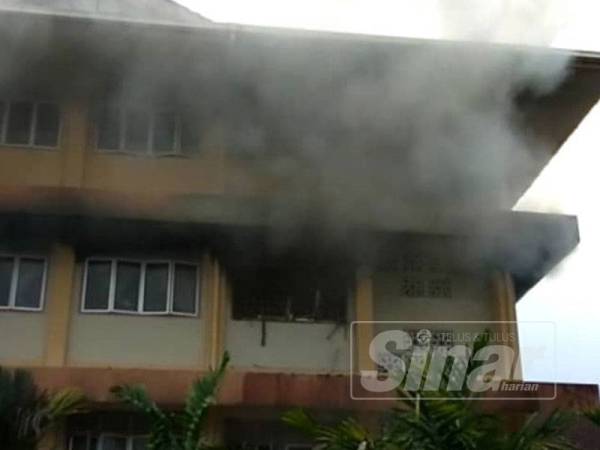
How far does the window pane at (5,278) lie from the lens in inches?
339

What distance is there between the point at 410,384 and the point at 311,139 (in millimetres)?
3654

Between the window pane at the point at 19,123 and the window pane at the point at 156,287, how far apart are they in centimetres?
182

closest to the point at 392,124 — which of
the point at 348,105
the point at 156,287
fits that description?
the point at 348,105

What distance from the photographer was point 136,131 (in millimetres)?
9352

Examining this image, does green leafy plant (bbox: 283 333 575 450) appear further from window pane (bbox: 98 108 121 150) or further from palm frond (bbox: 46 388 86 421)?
window pane (bbox: 98 108 121 150)

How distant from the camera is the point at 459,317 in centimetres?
914

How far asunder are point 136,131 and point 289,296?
2.27 meters

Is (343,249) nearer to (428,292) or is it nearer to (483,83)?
(428,292)

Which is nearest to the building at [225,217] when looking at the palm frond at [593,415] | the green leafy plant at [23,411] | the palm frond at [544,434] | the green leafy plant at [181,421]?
the green leafy plant at [23,411]

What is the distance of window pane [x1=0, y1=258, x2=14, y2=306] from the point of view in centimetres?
861

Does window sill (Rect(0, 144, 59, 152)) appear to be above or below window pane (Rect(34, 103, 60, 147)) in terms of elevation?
below

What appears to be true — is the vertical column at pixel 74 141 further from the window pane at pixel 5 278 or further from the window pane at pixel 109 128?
the window pane at pixel 5 278

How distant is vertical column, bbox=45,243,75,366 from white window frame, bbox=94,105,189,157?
116 centimetres

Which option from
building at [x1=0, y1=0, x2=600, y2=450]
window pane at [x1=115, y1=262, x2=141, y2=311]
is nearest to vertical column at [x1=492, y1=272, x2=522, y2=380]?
building at [x1=0, y1=0, x2=600, y2=450]
